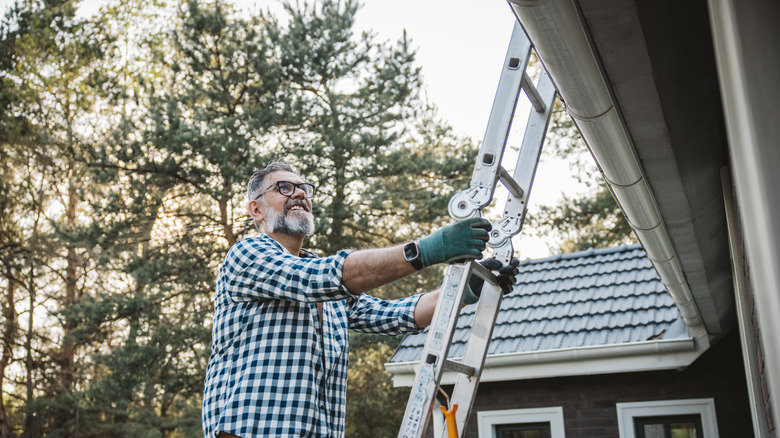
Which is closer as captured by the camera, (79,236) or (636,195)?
(636,195)

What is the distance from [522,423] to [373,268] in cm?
468

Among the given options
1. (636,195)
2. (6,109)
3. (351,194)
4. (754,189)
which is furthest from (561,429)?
(6,109)

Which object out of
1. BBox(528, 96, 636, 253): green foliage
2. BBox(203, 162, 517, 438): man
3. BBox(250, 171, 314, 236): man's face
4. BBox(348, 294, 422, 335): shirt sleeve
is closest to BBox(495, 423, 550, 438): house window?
BBox(348, 294, 422, 335): shirt sleeve

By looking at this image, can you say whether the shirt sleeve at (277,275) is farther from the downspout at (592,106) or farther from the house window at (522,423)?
the house window at (522,423)

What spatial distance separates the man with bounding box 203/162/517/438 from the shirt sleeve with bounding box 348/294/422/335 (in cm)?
21

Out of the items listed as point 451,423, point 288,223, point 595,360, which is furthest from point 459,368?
point 595,360

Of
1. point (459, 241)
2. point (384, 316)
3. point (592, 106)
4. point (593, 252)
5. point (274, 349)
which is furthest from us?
point (593, 252)

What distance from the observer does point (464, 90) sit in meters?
15.8

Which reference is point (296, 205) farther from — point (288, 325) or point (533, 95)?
point (533, 95)

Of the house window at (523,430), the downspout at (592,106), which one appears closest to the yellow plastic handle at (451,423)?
the downspout at (592,106)

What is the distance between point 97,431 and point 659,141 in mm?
16027

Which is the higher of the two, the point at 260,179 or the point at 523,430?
the point at 260,179

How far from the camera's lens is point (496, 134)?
2.19 m

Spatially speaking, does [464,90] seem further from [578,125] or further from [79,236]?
[578,125]
